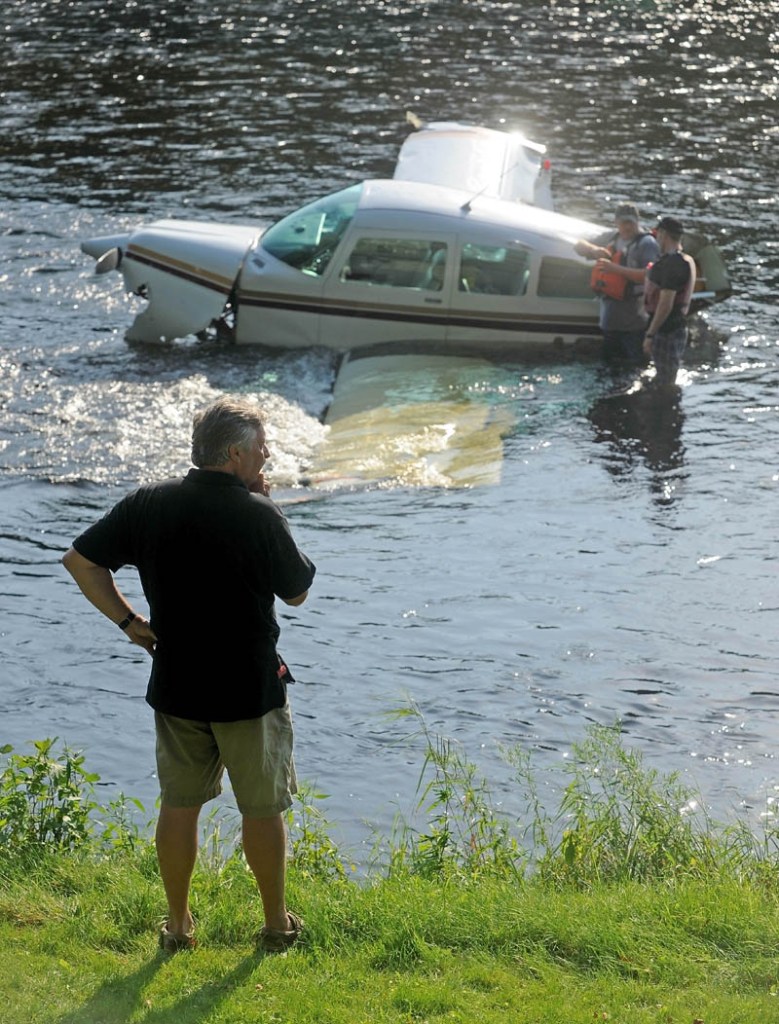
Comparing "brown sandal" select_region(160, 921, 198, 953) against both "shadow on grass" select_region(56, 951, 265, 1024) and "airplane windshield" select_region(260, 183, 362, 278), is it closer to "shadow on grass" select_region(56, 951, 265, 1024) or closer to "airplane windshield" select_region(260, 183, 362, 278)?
"shadow on grass" select_region(56, 951, 265, 1024)

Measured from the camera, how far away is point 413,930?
5.15 m

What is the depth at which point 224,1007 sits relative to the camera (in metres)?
4.64

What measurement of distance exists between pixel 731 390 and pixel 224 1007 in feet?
38.2

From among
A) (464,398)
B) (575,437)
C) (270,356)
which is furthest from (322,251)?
(575,437)

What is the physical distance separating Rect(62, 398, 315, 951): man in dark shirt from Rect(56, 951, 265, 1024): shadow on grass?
24 cm

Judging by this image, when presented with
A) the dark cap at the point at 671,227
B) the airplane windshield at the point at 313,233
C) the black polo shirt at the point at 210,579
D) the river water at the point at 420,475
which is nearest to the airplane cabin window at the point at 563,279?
the river water at the point at 420,475

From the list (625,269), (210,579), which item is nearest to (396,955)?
(210,579)

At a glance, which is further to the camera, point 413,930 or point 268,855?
point 413,930

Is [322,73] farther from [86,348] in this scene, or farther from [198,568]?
[198,568]

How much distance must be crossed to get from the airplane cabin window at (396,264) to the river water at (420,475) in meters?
1.04

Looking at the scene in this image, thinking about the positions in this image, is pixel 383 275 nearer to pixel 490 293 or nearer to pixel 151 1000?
pixel 490 293

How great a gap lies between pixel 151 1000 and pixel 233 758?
870 mm

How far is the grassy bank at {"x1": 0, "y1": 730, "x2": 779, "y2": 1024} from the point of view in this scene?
4.67 metres

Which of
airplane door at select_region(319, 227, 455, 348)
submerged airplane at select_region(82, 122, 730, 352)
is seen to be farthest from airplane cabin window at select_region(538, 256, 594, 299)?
airplane door at select_region(319, 227, 455, 348)
